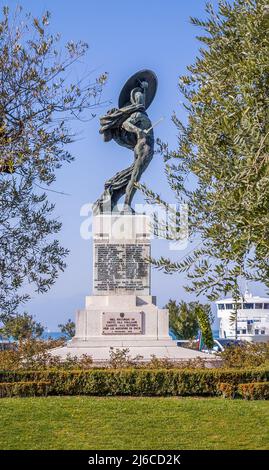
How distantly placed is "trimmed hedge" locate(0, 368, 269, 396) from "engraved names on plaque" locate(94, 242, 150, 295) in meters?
8.96

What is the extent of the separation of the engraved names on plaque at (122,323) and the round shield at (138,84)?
9113 mm

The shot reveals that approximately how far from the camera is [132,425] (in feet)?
43.3

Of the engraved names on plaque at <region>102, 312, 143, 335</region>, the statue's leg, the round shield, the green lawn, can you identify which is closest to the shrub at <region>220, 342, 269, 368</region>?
the engraved names on plaque at <region>102, 312, 143, 335</region>

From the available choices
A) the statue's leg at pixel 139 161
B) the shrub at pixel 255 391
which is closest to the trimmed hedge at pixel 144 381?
the shrub at pixel 255 391

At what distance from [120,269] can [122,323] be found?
7.00 feet

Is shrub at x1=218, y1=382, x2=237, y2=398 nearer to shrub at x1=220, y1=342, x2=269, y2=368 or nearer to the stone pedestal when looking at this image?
shrub at x1=220, y1=342, x2=269, y2=368

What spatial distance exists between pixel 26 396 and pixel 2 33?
8597 millimetres

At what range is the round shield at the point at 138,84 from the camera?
29797mm

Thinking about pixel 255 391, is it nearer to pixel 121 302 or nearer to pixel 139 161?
pixel 121 302

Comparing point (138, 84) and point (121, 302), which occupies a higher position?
point (138, 84)

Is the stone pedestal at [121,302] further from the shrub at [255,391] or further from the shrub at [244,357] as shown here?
the shrub at [255,391]

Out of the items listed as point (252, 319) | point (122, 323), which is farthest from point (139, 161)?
point (252, 319)
